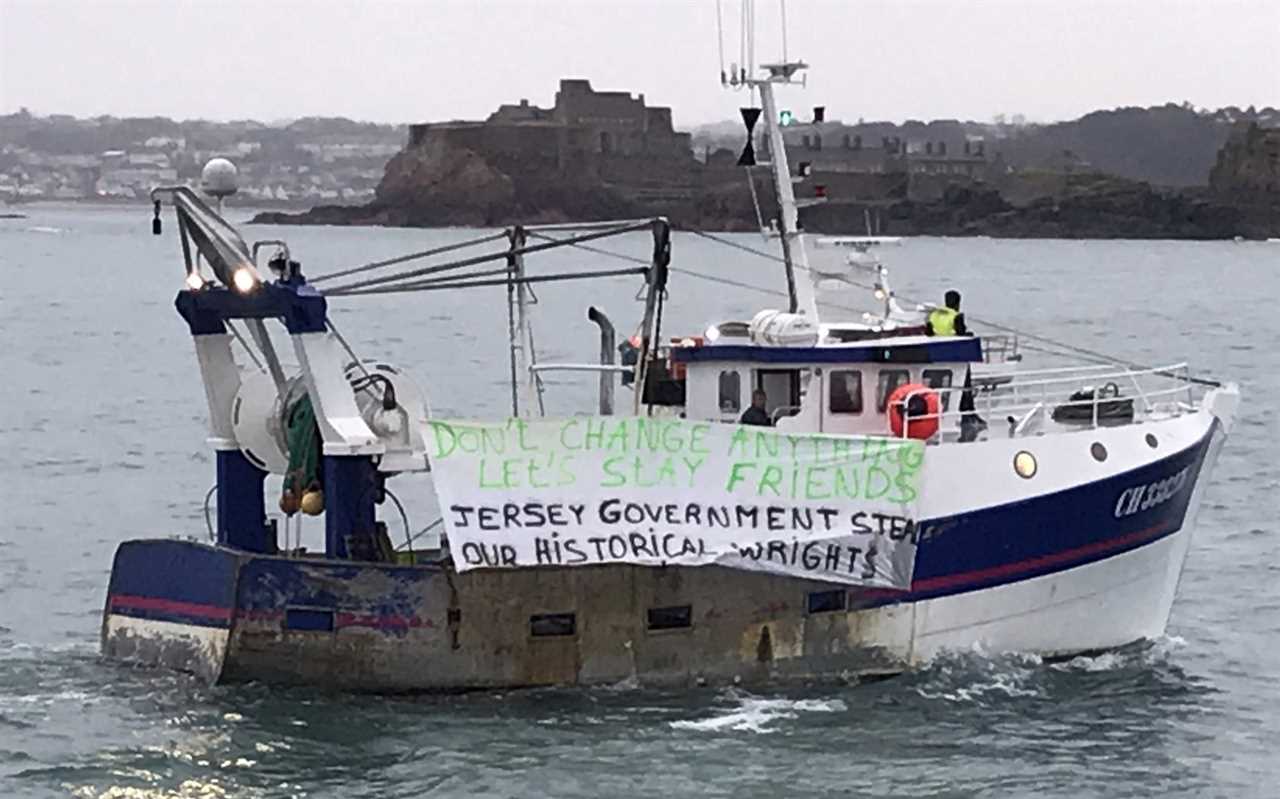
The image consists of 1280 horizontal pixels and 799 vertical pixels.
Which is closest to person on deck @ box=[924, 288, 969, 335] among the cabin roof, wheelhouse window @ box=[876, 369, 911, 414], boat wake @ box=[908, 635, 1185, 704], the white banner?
the cabin roof

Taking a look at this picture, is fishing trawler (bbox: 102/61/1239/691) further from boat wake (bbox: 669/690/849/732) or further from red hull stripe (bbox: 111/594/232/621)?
boat wake (bbox: 669/690/849/732)

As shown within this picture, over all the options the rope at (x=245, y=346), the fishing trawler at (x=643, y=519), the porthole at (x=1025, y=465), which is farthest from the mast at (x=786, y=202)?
the rope at (x=245, y=346)

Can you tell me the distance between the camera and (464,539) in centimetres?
2350

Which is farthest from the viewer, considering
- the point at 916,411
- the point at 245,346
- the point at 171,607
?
the point at 245,346

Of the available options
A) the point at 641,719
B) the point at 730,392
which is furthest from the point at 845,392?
the point at 641,719

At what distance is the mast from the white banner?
10.2 ft

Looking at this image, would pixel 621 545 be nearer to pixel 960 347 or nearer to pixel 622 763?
pixel 622 763

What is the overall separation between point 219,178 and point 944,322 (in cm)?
766

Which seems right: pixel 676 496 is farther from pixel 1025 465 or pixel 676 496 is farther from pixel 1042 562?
pixel 1042 562

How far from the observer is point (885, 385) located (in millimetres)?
25719

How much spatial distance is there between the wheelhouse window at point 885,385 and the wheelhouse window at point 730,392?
1451 mm

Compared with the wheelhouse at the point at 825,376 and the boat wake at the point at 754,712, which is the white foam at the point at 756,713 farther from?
the wheelhouse at the point at 825,376

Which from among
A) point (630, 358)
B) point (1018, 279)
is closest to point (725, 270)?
point (1018, 279)

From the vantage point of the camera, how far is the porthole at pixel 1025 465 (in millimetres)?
24672
